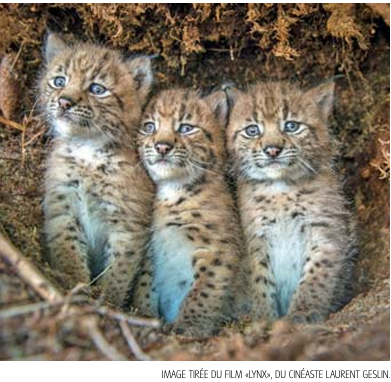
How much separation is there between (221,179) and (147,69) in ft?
3.63

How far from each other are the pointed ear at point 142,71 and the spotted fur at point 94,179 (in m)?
0.18

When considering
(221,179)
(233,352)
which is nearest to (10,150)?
(221,179)

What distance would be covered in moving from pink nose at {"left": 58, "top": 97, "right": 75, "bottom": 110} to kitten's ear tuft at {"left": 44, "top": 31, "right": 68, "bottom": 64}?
2.60 ft

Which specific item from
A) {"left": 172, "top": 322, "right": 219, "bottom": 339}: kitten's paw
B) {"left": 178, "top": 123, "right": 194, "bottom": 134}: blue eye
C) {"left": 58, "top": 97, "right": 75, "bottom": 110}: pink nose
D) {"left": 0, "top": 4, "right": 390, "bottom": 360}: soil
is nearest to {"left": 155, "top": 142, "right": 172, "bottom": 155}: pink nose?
{"left": 178, "top": 123, "right": 194, "bottom": 134}: blue eye

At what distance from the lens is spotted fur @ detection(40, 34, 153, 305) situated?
246 inches

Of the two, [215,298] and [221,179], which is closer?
[215,298]

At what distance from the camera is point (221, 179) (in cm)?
655

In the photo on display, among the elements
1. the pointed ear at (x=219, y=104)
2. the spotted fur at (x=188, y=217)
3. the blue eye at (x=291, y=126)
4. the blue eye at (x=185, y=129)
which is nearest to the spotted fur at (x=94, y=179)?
the spotted fur at (x=188, y=217)

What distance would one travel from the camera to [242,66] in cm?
748

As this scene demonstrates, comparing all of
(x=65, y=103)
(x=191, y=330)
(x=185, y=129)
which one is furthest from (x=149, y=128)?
(x=191, y=330)

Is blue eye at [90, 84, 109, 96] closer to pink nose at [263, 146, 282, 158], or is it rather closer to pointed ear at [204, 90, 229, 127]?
pointed ear at [204, 90, 229, 127]

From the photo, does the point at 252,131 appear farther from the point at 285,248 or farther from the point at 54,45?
the point at 54,45
